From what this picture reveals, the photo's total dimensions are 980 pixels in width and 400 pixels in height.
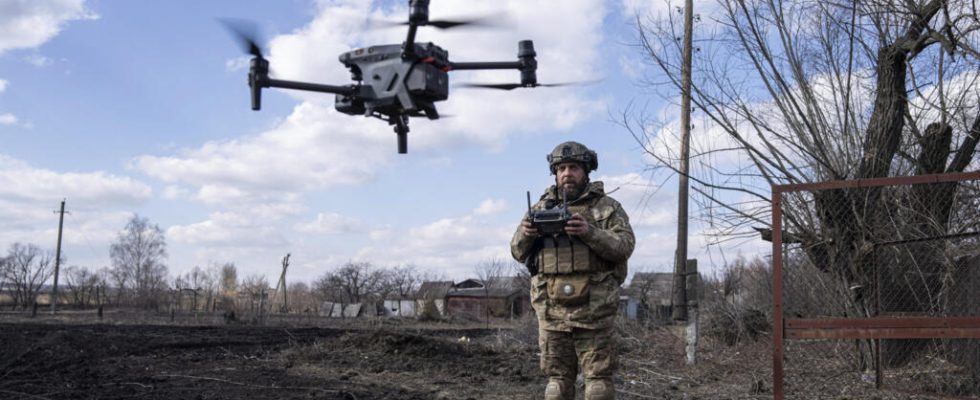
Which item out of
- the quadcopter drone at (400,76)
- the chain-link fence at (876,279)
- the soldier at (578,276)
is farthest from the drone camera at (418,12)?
the chain-link fence at (876,279)

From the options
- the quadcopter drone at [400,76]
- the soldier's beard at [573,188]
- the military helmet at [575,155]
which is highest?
the quadcopter drone at [400,76]

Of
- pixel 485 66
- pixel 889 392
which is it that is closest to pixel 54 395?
pixel 485 66

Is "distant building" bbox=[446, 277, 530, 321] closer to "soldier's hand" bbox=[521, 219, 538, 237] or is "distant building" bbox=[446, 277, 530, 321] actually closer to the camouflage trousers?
the camouflage trousers

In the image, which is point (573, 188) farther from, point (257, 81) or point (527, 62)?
point (257, 81)

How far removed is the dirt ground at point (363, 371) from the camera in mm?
7543

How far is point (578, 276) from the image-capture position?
4758 mm

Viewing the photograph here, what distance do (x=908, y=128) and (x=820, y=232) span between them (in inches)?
70.4

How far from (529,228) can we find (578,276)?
419mm

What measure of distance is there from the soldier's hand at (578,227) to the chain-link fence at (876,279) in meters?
2.71

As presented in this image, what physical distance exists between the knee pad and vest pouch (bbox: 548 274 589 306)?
48cm

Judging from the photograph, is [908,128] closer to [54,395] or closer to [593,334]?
[593,334]

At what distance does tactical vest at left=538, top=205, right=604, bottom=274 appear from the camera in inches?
186

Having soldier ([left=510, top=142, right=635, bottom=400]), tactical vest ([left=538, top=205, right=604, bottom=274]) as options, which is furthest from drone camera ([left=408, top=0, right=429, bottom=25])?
tactical vest ([left=538, top=205, right=604, bottom=274])

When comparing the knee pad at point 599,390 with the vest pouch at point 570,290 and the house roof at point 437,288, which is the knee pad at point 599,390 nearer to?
the vest pouch at point 570,290
